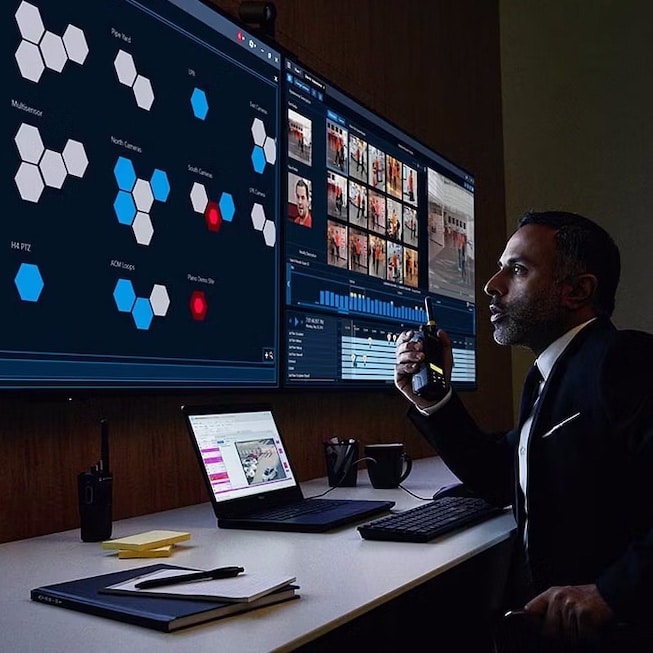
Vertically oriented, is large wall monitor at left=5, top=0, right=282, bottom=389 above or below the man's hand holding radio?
above

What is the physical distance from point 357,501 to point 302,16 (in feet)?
4.56

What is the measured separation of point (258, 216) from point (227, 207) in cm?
13

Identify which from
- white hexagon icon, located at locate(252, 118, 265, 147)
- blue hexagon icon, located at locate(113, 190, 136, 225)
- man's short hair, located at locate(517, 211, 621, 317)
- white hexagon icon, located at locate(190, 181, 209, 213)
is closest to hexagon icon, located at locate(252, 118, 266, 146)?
white hexagon icon, located at locate(252, 118, 265, 147)

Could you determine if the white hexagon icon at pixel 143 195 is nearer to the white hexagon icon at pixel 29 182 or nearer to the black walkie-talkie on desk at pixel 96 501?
the white hexagon icon at pixel 29 182

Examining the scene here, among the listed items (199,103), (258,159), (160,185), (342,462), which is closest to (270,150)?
(258,159)

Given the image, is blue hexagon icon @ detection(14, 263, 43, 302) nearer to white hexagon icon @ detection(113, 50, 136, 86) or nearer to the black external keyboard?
white hexagon icon @ detection(113, 50, 136, 86)

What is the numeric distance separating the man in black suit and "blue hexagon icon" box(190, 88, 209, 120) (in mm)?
669

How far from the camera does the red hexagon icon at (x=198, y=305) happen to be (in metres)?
1.71

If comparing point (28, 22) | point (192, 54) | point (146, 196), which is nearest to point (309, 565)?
point (146, 196)

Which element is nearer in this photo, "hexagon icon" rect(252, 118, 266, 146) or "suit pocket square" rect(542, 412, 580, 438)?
"suit pocket square" rect(542, 412, 580, 438)

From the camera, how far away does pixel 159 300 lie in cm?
162

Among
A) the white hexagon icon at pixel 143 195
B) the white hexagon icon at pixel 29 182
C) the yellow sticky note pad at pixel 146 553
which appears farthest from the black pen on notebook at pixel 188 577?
the white hexagon icon at pixel 143 195

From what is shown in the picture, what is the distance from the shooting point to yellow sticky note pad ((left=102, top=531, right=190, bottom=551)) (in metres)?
1.27

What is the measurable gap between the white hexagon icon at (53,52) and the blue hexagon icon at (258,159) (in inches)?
22.7
